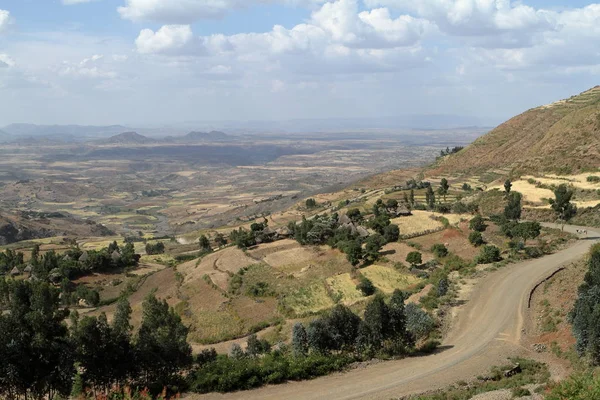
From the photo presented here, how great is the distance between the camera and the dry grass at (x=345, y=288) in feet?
123

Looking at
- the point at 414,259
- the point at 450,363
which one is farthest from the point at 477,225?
the point at 450,363

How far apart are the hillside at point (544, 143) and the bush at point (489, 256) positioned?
35.9 m

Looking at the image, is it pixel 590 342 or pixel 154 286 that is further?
pixel 154 286

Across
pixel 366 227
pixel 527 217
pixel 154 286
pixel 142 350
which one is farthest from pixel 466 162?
pixel 142 350

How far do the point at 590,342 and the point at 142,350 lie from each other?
778 inches

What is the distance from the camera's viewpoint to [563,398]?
1361cm

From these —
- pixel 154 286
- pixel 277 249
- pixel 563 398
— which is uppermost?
pixel 563 398

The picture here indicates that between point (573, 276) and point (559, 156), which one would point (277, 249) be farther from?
point (559, 156)

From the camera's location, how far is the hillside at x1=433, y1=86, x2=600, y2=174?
69.8m

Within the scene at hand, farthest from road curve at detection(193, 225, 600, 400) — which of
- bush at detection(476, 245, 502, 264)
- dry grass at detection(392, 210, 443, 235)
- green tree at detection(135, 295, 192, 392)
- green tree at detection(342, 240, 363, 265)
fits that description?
dry grass at detection(392, 210, 443, 235)

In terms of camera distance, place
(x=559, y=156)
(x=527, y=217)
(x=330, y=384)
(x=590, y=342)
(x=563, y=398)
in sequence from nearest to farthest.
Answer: (x=563, y=398) < (x=590, y=342) < (x=330, y=384) < (x=527, y=217) < (x=559, y=156)

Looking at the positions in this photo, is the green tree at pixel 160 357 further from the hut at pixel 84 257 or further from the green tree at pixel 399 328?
the hut at pixel 84 257

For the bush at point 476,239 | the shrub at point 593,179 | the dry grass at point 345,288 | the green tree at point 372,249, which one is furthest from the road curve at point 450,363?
the shrub at point 593,179

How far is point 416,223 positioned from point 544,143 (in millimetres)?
43195
